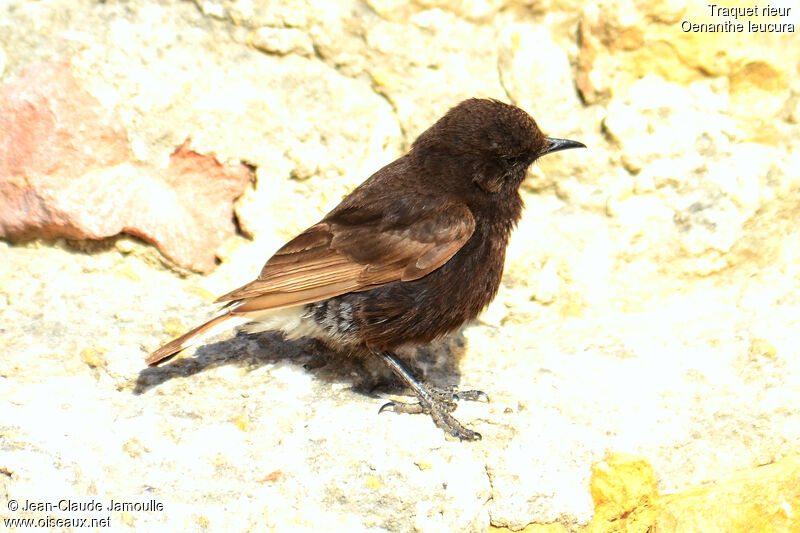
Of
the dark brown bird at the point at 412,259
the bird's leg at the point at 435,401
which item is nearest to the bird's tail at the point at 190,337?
the dark brown bird at the point at 412,259

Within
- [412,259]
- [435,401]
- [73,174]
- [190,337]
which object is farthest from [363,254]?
[73,174]

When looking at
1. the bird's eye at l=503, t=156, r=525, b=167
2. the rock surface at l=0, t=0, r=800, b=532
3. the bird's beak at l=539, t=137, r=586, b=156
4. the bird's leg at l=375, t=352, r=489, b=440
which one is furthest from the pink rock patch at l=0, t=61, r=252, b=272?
the bird's beak at l=539, t=137, r=586, b=156

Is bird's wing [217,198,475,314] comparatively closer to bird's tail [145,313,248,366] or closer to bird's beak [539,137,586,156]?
bird's tail [145,313,248,366]

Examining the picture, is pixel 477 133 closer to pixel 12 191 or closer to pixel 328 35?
pixel 328 35

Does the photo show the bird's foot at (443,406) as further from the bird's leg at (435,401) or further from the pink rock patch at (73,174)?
the pink rock patch at (73,174)

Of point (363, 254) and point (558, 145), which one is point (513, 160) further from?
point (363, 254)

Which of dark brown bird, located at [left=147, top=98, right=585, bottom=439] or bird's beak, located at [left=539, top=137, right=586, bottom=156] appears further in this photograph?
bird's beak, located at [left=539, top=137, right=586, bottom=156]

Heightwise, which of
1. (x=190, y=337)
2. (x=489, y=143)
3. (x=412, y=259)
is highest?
(x=489, y=143)
